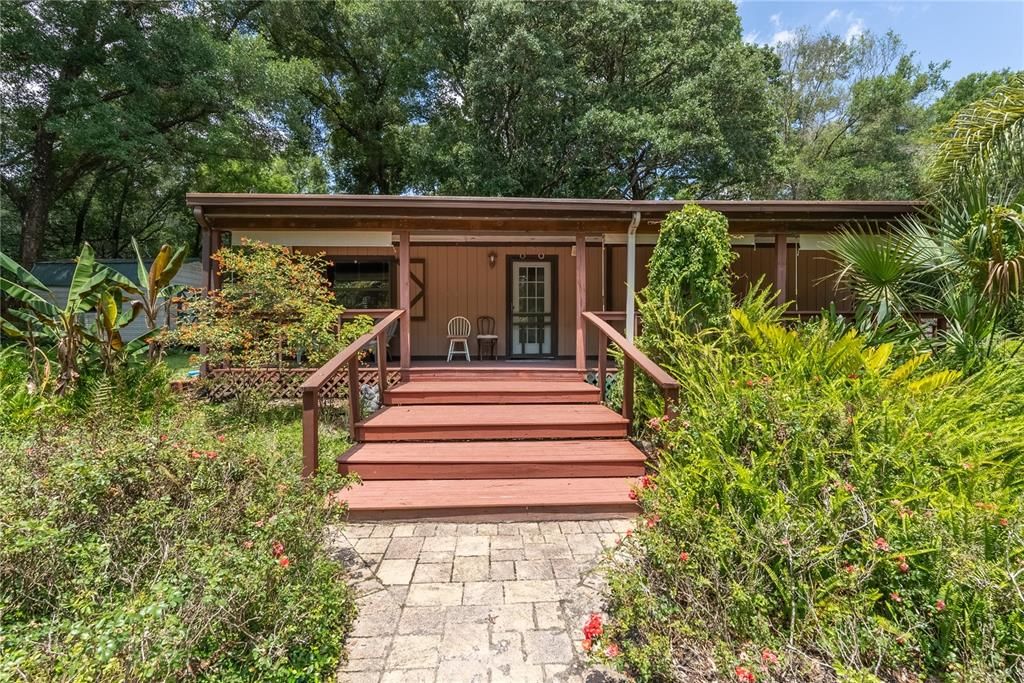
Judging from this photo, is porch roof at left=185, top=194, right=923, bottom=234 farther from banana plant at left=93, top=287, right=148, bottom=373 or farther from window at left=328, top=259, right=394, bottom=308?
window at left=328, top=259, right=394, bottom=308

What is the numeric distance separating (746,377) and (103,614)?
13.0ft

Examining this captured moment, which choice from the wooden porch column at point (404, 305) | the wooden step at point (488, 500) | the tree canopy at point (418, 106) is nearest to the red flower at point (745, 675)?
the wooden step at point (488, 500)

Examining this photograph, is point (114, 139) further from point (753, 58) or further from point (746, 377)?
point (753, 58)

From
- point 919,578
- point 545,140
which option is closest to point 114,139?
point 545,140

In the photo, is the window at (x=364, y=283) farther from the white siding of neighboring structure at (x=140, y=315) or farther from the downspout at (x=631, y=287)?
the white siding of neighboring structure at (x=140, y=315)

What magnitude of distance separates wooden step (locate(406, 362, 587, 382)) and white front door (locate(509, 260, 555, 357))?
9.87ft

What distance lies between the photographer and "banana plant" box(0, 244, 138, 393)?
542 centimetres

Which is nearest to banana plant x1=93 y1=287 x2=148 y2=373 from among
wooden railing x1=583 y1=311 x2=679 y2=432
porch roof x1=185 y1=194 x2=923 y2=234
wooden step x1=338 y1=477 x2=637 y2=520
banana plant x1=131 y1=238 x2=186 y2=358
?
banana plant x1=131 y1=238 x2=186 y2=358

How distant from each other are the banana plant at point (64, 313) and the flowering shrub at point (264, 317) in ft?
2.78

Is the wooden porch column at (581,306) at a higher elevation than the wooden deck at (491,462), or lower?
higher

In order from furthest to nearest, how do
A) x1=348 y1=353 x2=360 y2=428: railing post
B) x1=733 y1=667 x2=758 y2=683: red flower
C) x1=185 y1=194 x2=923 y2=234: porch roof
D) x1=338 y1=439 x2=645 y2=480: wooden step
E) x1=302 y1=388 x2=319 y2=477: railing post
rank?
x1=185 y1=194 x2=923 y2=234: porch roof < x1=348 y1=353 x2=360 y2=428: railing post < x1=338 y1=439 x2=645 y2=480: wooden step < x1=302 y1=388 x2=319 y2=477: railing post < x1=733 y1=667 x2=758 y2=683: red flower

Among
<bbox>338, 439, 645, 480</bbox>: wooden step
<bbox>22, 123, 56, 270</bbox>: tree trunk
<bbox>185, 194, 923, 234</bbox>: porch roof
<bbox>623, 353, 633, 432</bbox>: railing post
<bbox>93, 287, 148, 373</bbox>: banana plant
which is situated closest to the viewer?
<bbox>338, 439, 645, 480</bbox>: wooden step

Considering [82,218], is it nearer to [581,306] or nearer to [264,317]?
[264,317]

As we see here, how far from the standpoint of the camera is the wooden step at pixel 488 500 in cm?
356
